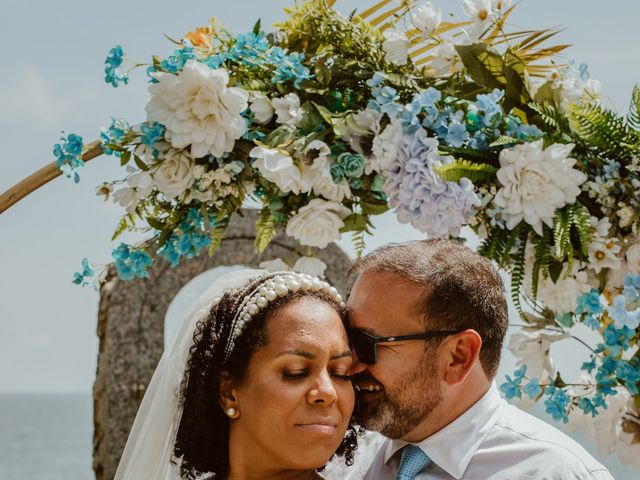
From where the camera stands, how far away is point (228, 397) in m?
2.97

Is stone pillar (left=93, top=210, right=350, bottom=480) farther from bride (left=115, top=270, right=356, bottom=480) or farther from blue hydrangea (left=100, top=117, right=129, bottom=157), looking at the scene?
bride (left=115, top=270, right=356, bottom=480)

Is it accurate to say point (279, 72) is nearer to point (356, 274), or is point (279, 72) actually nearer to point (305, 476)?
point (356, 274)

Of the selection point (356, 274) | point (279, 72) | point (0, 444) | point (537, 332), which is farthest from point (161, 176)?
point (0, 444)

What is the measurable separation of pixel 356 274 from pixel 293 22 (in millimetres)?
1083

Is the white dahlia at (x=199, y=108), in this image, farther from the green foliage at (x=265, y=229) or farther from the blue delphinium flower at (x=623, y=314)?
the blue delphinium flower at (x=623, y=314)

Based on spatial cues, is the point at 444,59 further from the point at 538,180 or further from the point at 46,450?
the point at 46,450

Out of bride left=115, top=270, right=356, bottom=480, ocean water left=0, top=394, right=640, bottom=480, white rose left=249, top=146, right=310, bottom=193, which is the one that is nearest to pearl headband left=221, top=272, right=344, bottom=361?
bride left=115, top=270, right=356, bottom=480

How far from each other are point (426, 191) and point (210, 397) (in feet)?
3.47

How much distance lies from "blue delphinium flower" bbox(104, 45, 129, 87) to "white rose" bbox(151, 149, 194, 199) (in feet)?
1.22

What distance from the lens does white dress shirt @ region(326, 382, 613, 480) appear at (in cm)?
274

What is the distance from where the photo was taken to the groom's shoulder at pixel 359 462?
3270mm

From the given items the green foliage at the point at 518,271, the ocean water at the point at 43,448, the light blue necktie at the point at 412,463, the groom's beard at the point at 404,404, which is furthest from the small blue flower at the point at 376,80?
the ocean water at the point at 43,448

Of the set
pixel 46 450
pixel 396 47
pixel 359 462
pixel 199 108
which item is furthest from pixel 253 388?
pixel 46 450

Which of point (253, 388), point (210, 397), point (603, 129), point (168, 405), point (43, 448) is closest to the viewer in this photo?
point (253, 388)
